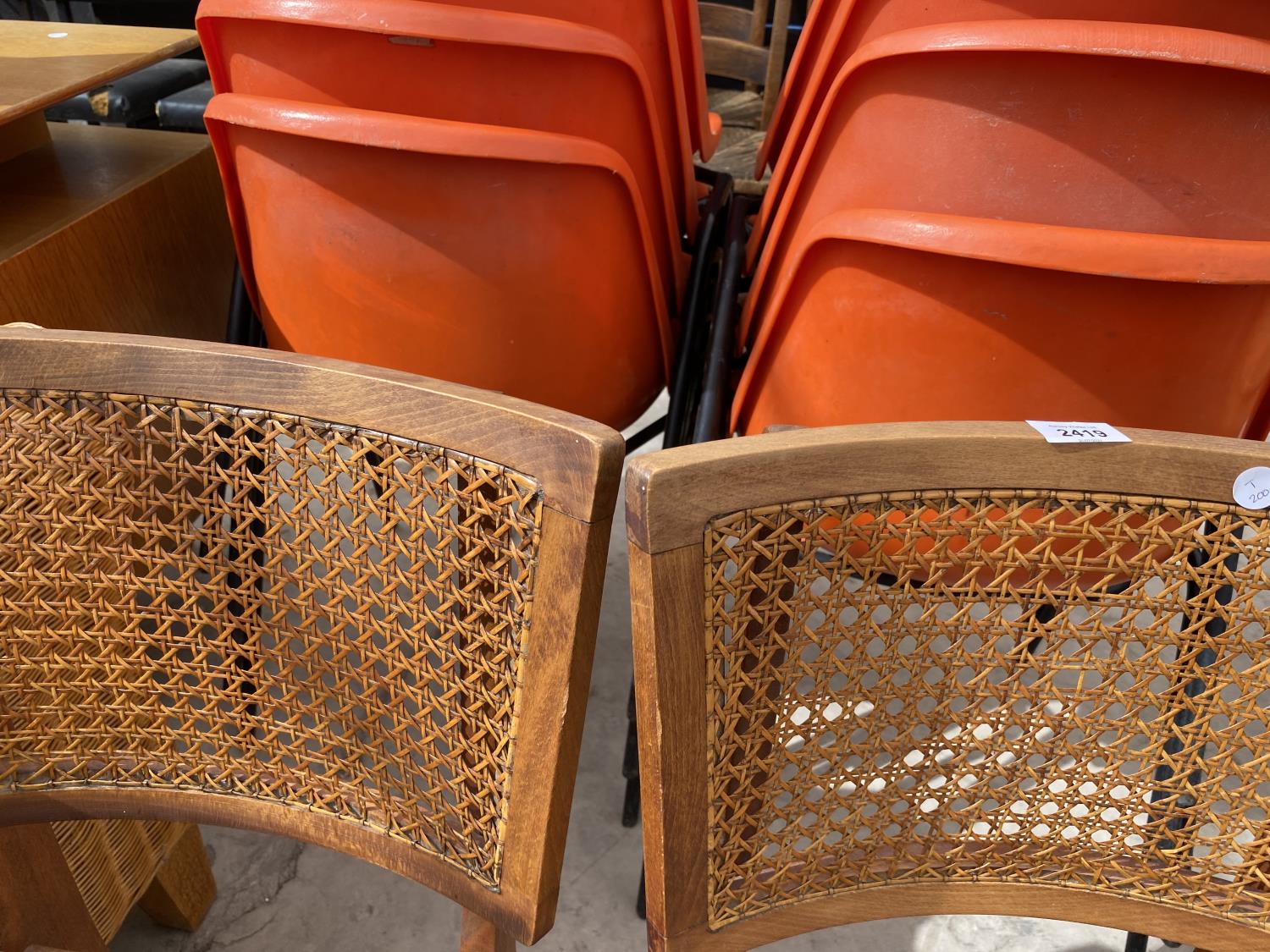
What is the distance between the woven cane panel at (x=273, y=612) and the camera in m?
0.56

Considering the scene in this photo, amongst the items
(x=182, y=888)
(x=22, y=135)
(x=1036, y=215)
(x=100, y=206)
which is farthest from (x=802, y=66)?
(x=182, y=888)

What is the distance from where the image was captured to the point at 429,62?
834mm

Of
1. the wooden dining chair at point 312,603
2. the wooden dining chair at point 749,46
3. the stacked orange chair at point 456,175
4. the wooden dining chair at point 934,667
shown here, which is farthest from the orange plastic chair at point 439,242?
the wooden dining chair at point 749,46

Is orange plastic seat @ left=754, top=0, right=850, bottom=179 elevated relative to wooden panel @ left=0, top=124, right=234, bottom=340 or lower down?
elevated

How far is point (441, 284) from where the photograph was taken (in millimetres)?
920

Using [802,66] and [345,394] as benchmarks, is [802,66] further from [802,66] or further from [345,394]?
[345,394]

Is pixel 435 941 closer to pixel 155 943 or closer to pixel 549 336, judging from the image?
pixel 155 943

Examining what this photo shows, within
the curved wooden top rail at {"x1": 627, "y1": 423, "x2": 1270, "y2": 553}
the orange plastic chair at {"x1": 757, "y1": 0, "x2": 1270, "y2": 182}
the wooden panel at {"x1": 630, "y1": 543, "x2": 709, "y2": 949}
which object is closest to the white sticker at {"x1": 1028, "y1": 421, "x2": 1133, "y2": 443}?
the curved wooden top rail at {"x1": 627, "y1": 423, "x2": 1270, "y2": 553}

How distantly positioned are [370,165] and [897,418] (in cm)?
50

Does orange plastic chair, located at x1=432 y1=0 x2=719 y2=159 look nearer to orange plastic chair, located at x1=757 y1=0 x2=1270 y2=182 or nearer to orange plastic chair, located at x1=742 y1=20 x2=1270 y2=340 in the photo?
orange plastic chair, located at x1=757 y1=0 x2=1270 y2=182

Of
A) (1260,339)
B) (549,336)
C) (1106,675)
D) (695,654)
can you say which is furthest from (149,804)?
(1260,339)

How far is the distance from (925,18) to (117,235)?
92cm

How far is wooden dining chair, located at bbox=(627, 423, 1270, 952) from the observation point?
0.51 meters

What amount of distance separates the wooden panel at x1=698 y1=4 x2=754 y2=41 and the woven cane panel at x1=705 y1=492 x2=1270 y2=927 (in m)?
1.74
